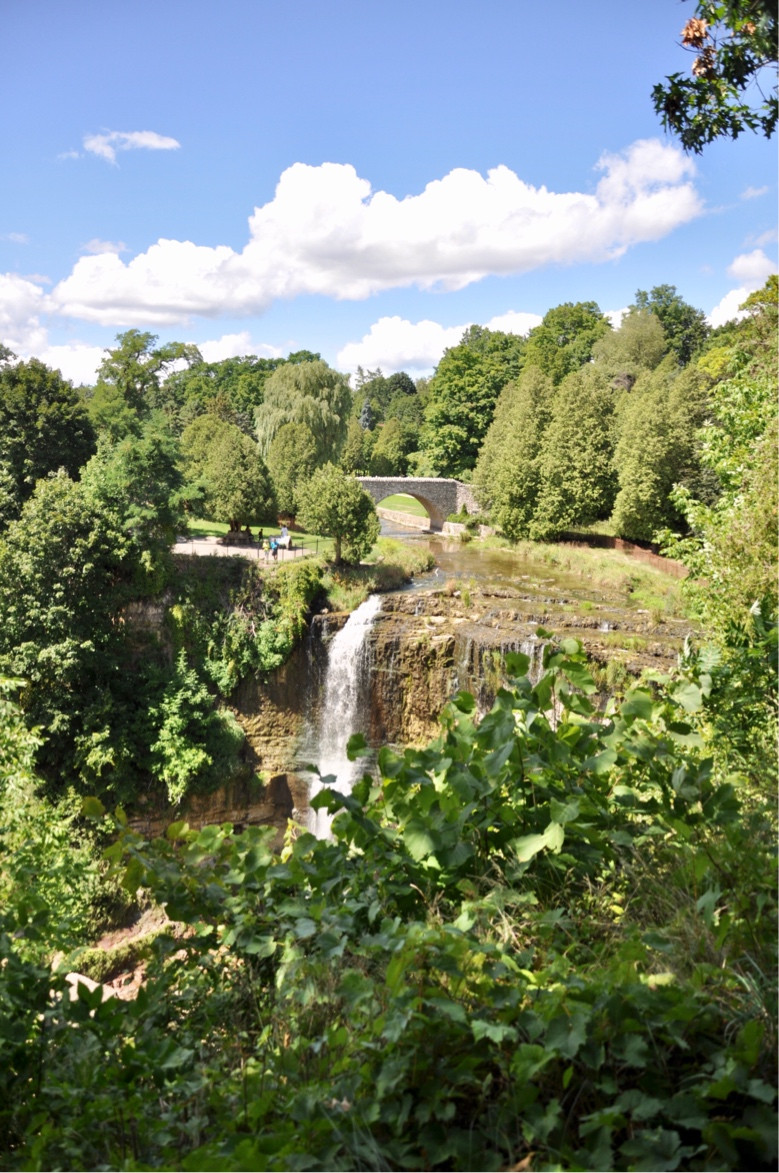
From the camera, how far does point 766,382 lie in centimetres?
934

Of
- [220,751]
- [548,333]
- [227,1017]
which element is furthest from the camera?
[548,333]

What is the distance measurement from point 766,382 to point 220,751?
13.2 metres

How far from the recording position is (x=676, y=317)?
57.2 metres

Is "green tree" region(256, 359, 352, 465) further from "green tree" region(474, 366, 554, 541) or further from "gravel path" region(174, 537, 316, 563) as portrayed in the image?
"gravel path" region(174, 537, 316, 563)

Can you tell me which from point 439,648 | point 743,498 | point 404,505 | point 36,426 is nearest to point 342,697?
point 439,648

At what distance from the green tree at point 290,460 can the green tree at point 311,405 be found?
0.61 m

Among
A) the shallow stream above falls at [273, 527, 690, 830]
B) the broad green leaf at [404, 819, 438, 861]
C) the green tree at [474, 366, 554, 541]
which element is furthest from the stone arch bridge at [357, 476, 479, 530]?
the broad green leaf at [404, 819, 438, 861]

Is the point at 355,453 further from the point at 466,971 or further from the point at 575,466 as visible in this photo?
the point at 466,971

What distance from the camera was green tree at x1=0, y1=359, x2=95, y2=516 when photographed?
21.5 meters

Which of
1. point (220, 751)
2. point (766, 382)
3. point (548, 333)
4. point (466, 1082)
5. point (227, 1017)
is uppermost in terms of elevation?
point (548, 333)

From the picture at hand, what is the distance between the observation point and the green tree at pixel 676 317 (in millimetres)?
55312

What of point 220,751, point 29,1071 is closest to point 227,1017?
point 29,1071

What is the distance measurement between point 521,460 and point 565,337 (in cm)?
3386

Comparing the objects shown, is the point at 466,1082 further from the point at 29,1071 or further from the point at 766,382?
the point at 766,382
